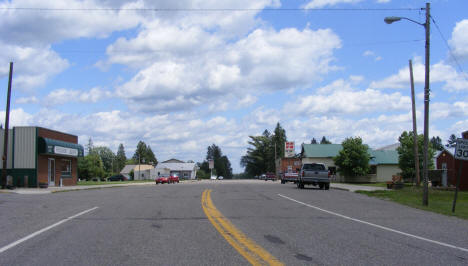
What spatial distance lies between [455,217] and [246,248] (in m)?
10.2

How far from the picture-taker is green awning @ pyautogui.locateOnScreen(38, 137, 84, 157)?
36812 millimetres

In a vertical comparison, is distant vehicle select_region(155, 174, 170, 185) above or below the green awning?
below

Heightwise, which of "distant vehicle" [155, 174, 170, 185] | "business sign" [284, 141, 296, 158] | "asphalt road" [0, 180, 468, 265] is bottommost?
"distant vehicle" [155, 174, 170, 185]

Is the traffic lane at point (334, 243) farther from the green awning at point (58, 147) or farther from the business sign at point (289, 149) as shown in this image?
the business sign at point (289, 149)

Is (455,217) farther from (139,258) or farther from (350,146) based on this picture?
(350,146)

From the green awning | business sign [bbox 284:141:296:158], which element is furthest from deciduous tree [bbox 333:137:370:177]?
business sign [bbox 284:141:296:158]

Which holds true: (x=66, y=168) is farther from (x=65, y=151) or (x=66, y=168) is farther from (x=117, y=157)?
(x=117, y=157)

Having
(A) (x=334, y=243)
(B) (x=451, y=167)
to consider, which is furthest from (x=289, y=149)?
(A) (x=334, y=243)

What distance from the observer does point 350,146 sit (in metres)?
57.6

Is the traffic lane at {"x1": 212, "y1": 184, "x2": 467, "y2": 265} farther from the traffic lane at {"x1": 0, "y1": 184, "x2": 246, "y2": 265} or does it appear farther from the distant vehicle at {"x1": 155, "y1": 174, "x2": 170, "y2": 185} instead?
the distant vehicle at {"x1": 155, "y1": 174, "x2": 170, "y2": 185}

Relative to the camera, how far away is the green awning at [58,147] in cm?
3681

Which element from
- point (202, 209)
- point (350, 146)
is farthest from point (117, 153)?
point (202, 209)

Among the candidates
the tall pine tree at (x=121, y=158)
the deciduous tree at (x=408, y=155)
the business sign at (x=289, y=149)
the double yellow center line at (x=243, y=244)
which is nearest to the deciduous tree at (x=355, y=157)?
the deciduous tree at (x=408, y=155)

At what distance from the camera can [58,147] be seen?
128 feet
